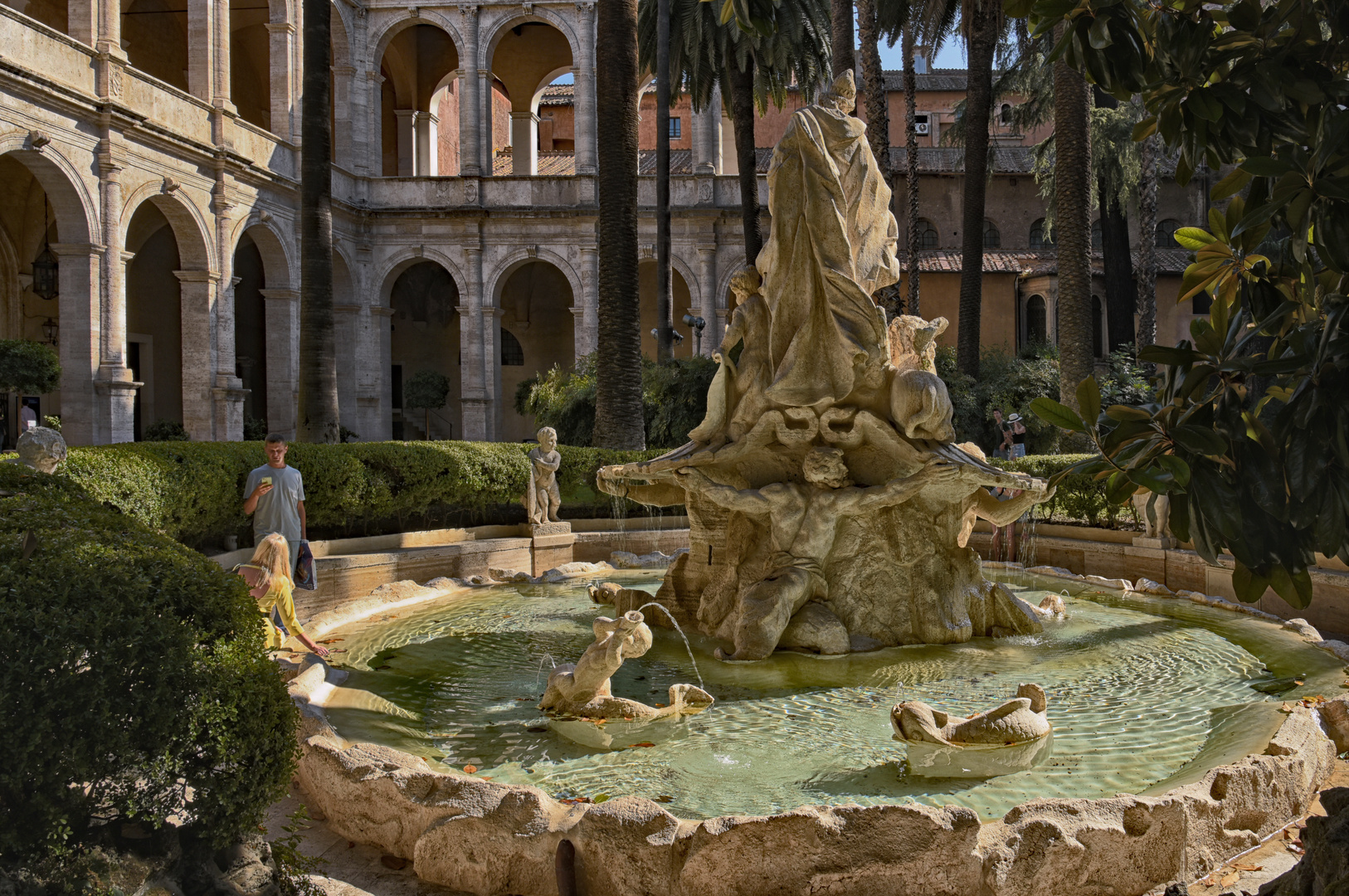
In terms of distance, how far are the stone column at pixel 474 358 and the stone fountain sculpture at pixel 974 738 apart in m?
26.3

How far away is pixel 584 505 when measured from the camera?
13.5 metres

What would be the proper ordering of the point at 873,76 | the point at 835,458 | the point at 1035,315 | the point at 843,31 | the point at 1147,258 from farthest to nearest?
the point at 1035,315
the point at 1147,258
the point at 873,76
the point at 843,31
the point at 835,458

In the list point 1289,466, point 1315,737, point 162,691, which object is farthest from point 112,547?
point 1315,737

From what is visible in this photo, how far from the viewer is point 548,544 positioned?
11547mm

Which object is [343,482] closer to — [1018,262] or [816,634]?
[816,634]

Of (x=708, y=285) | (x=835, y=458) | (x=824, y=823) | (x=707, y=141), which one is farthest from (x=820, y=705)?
(x=707, y=141)

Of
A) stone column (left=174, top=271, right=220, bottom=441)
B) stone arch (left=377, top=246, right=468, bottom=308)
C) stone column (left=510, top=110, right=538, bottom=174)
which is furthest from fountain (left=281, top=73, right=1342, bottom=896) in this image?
stone column (left=510, top=110, right=538, bottom=174)

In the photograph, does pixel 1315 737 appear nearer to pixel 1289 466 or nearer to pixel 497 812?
pixel 1289 466

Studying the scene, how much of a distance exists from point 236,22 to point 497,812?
103ft

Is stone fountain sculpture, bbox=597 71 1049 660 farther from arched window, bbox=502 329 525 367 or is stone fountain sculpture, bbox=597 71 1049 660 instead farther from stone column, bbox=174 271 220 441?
arched window, bbox=502 329 525 367

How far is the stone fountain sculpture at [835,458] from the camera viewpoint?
705 centimetres

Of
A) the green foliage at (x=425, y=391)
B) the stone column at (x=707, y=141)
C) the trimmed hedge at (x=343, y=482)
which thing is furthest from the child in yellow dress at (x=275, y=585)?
the green foliage at (x=425, y=391)

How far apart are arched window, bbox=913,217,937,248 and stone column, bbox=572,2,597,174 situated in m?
14.2

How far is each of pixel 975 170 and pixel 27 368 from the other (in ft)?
61.4
